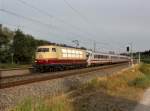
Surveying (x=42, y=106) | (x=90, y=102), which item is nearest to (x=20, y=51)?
(x=90, y=102)

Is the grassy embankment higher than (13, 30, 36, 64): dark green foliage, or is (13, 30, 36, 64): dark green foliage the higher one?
(13, 30, 36, 64): dark green foliage

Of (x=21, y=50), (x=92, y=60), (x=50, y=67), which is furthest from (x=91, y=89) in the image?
(x=21, y=50)

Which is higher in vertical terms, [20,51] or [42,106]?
[20,51]

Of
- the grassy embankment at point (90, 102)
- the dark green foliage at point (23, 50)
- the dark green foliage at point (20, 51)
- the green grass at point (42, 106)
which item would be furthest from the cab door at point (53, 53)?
the dark green foliage at point (23, 50)

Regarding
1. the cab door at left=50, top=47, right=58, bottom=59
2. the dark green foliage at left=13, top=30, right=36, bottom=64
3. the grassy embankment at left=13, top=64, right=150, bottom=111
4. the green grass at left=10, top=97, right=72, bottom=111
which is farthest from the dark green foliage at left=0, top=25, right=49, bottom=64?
the green grass at left=10, top=97, right=72, bottom=111

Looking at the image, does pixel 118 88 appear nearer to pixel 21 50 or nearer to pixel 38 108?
pixel 38 108

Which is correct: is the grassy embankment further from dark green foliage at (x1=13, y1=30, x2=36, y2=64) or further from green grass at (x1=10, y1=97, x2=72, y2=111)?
dark green foliage at (x1=13, y1=30, x2=36, y2=64)

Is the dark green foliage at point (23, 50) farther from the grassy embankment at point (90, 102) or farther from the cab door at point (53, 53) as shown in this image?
the grassy embankment at point (90, 102)

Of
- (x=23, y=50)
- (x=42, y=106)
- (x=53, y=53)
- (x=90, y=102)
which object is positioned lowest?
(x=90, y=102)

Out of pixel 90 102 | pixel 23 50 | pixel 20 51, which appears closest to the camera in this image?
pixel 90 102

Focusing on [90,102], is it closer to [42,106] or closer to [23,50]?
[42,106]

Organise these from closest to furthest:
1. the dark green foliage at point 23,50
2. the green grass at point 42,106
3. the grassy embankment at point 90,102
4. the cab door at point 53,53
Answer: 1. the green grass at point 42,106
2. the grassy embankment at point 90,102
3. the cab door at point 53,53
4. the dark green foliage at point 23,50

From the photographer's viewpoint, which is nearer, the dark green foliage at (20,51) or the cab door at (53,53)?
the cab door at (53,53)

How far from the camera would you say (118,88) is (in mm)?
21438
